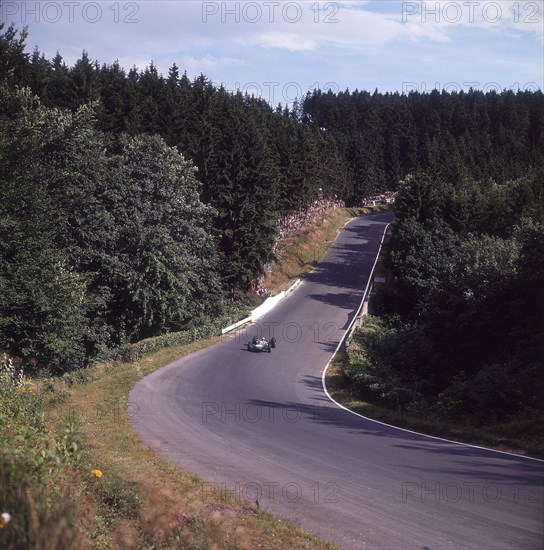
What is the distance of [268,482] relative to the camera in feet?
34.8

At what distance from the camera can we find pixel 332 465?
11797 millimetres

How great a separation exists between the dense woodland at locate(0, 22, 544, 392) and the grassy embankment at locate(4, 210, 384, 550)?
10937mm

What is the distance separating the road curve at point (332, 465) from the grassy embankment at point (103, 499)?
735mm

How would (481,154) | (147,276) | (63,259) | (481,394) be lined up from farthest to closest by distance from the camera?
(481,154) < (147,276) < (63,259) < (481,394)

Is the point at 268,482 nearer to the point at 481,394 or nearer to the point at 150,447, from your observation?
the point at 150,447

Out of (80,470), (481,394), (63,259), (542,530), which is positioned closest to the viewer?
(542,530)

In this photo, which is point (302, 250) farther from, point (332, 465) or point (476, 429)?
point (332, 465)

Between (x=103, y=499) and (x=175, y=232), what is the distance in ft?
93.3

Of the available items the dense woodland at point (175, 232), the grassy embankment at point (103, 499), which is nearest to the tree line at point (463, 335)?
the dense woodland at point (175, 232)

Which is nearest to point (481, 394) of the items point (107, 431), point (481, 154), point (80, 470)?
point (107, 431)

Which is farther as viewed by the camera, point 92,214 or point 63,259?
point 92,214

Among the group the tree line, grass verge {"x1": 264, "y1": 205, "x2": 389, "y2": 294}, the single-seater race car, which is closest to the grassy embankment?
the tree line

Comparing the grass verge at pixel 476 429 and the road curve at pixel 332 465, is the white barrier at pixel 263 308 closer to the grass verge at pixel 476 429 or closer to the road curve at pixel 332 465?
the road curve at pixel 332 465

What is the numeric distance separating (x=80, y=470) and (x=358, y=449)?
6.68m
